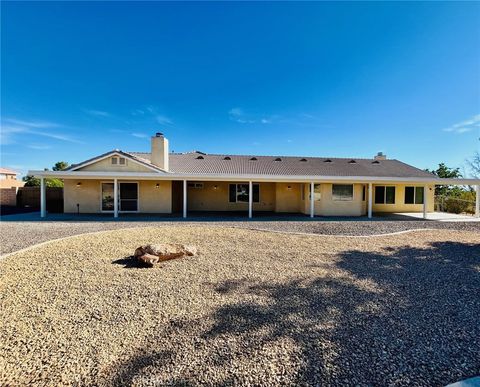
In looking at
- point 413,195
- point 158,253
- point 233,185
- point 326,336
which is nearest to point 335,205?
point 233,185

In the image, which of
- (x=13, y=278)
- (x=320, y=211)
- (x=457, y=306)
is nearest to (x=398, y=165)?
(x=320, y=211)

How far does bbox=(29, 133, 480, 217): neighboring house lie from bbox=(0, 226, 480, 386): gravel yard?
763cm

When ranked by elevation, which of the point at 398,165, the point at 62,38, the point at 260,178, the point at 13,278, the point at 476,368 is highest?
the point at 62,38

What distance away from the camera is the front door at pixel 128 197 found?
14914 millimetres

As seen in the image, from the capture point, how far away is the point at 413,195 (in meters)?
17.6

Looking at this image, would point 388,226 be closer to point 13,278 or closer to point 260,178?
point 260,178

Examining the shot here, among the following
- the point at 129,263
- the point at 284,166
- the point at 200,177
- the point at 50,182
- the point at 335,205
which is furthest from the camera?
the point at 50,182

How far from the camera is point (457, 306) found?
4.18m

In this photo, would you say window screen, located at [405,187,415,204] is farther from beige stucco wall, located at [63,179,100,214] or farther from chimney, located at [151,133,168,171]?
beige stucco wall, located at [63,179,100,214]

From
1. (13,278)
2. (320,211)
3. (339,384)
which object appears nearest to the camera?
(339,384)

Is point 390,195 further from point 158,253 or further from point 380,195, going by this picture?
point 158,253

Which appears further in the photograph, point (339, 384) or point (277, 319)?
point (277, 319)

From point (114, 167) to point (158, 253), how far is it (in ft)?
33.0

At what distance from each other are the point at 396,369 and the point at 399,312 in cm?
150
